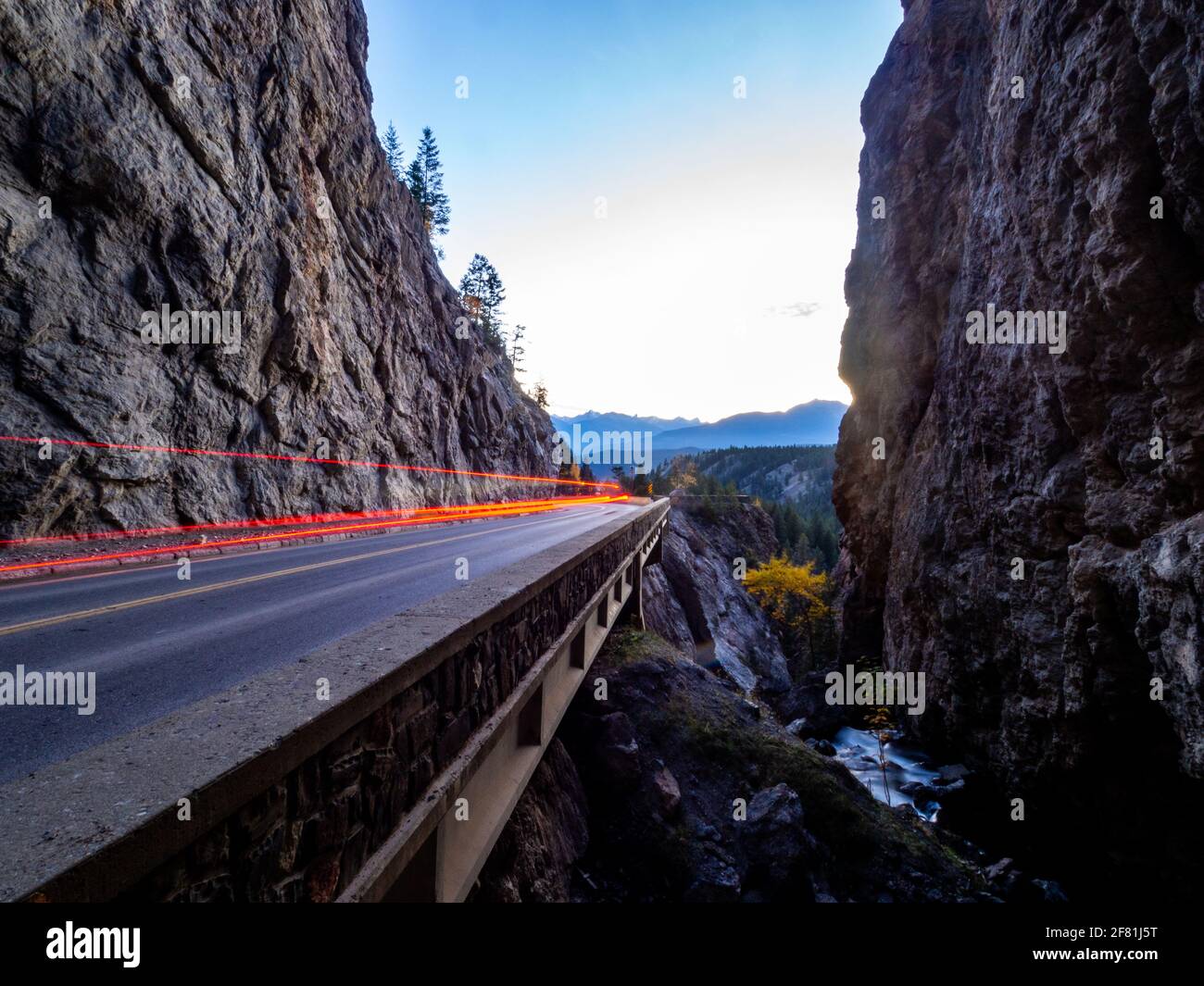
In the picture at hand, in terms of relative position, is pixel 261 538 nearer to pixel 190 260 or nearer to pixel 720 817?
pixel 190 260

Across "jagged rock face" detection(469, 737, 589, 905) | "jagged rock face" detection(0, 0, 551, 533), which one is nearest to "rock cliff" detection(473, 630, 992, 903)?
"jagged rock face" detection(469, 737, 589, 905)

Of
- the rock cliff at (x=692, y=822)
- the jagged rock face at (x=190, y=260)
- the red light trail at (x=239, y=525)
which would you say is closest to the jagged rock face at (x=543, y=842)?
the rock cliff at (x=692, y=822)

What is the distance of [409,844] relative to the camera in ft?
10.7

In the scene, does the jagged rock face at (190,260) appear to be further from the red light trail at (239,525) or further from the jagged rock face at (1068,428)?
the jagged rock face at (1068,428)

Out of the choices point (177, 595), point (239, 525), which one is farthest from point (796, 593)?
point (177, 595)

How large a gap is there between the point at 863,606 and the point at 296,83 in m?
33.9

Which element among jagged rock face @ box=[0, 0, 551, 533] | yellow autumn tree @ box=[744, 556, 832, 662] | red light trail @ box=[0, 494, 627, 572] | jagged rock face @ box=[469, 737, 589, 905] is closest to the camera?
jagged rock face @ box=[469, 737, 589, 905]

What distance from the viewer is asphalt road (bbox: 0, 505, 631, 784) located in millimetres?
4148

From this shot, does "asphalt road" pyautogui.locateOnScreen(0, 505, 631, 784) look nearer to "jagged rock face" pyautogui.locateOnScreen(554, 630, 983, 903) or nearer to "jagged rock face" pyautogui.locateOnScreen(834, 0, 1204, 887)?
"jagged rock face" pyautogui.locateOnScreen(554, 630, 983, 903)

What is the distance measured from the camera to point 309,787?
2459 mm

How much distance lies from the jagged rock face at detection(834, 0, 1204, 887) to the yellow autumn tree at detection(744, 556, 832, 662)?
19884 mm

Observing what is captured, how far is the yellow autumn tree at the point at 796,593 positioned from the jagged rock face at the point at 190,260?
29482mm

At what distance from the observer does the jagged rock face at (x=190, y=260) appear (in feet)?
38.5
